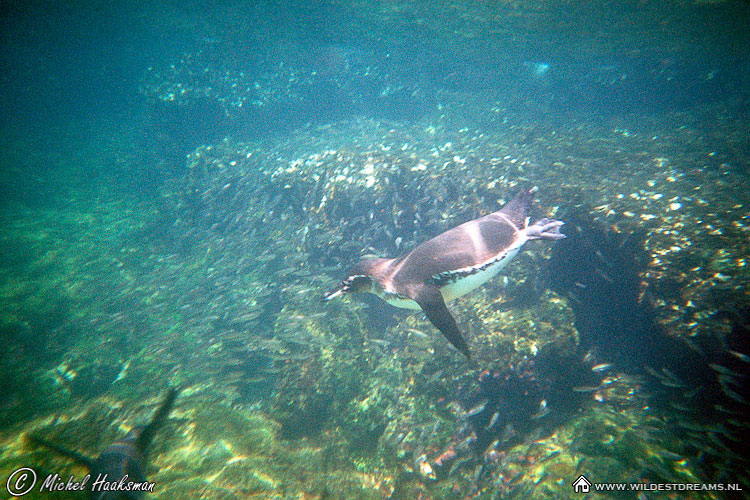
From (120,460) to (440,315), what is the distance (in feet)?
15.3

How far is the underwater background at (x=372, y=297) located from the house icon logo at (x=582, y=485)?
11 centimetres

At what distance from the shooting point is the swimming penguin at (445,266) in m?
4.40

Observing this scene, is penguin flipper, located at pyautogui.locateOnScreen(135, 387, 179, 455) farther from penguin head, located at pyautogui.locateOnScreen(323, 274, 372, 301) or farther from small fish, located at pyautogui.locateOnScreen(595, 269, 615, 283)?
small fish, located at pyautogui.locateOnScreen(595, 269, 615, 283)

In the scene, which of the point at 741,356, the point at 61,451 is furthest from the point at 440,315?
the point at 61,451

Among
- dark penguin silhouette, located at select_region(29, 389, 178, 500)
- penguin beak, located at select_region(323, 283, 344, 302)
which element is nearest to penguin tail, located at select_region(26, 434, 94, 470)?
dark penguin silhouette, located at select_region(29, 389, 178, 500)

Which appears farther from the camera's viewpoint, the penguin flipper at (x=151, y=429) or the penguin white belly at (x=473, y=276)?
the penguin white belly at (x=473, y=276)

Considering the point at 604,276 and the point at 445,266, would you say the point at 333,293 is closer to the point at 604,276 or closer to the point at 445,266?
the point at 445,266

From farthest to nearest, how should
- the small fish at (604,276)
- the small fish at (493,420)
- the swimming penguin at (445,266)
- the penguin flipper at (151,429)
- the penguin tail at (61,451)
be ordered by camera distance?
the small fish at (604,276) < the small fish at (493,420) < the swimming penguin at (445,266) < the penguin flipper at (151,429) < the penguin tail at (61,451)

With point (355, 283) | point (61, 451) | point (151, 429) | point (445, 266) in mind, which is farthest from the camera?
point (355, 283)

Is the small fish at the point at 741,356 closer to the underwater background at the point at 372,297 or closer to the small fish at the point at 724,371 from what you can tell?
the underwater background at the point at 372,297

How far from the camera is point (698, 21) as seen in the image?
2016 centimetres

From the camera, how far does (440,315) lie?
3904 millimetres

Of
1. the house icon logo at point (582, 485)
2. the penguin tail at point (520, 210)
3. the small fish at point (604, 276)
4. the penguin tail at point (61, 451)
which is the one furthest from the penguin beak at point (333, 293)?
the small fish at point (604, 276)

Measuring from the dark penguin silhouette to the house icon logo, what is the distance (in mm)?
5980
